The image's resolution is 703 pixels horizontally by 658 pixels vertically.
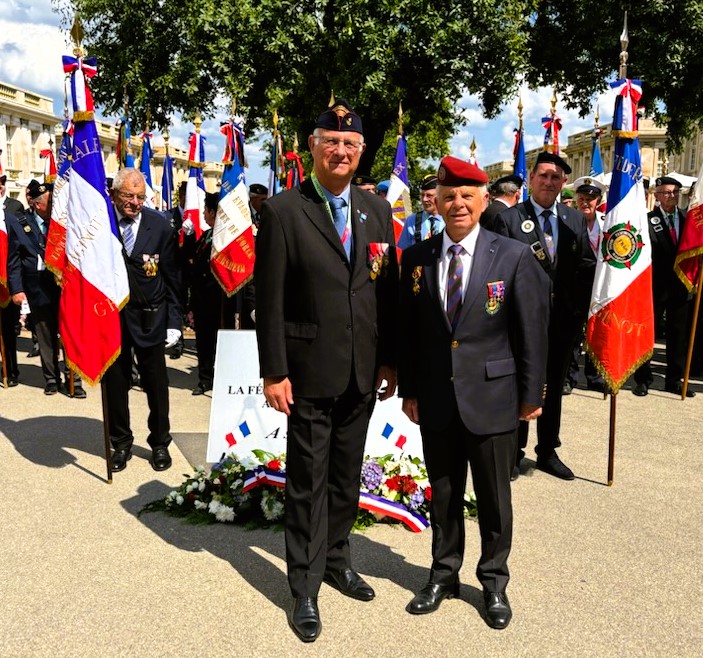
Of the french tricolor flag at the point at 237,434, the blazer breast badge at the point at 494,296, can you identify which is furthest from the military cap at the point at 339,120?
the french tricolor flag at the point at 237,434

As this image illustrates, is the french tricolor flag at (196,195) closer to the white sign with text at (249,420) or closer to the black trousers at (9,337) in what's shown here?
the black trousers at (9,337)

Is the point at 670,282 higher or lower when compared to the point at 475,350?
lower

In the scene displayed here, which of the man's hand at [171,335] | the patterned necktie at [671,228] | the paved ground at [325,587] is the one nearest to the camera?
the paved ground at [325,587]

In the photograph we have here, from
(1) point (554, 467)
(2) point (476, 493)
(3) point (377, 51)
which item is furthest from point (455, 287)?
(3) point (377, 51)

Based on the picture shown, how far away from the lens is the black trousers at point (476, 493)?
3.49 m

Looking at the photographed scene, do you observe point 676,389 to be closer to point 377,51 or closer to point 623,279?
point 623,279

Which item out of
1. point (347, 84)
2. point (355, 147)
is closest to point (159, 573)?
point (355, 147)

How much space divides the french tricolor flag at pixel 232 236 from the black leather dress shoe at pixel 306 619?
5.53m

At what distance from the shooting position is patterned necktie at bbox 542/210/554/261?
5.31 m

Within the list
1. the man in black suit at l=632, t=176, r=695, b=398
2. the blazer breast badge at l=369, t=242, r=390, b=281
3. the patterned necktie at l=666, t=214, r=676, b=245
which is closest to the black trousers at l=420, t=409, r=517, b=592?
the blazer breast badge at l=369, t=242, r=390, b=281

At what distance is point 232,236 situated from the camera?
28.5 ft

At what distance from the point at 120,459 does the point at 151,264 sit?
1.54 m

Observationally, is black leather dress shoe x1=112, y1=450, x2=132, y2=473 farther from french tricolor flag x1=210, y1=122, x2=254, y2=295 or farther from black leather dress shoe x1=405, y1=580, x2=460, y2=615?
french tricolor flag x1=210, y1=122, x2=254, y2=295

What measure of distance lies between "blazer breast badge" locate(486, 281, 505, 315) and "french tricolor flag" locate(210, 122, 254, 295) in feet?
18.2
